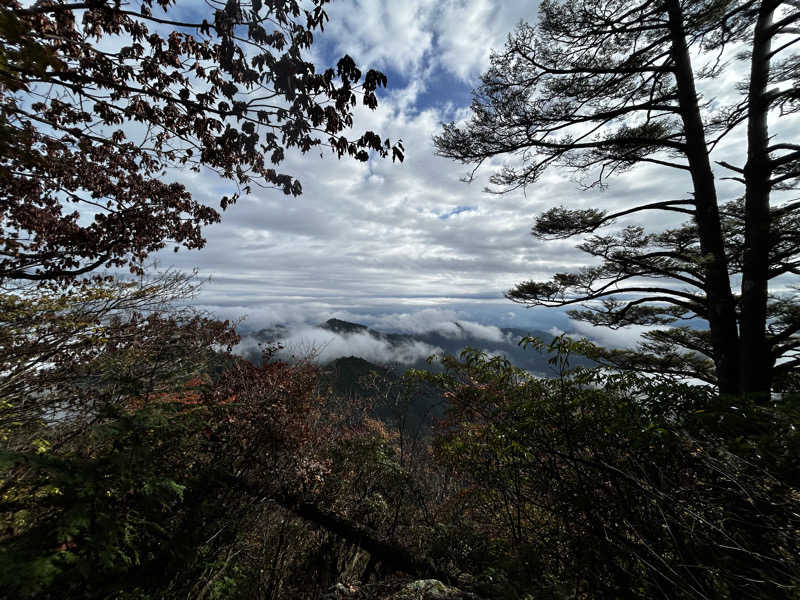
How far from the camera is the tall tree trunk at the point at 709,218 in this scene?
520cm

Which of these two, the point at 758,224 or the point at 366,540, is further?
the point at 366,540

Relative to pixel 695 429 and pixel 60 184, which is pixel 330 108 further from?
pixel 60 184

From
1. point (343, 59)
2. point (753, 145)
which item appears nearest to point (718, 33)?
point (753, 145)

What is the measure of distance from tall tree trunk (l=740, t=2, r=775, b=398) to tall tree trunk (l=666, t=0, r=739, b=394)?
0.38m

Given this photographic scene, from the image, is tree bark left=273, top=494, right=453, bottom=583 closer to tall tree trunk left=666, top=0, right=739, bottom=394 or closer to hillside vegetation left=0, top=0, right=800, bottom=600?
hillside vegetation left=0, top=0, right=800, bottom=600

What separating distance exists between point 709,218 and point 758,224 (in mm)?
660

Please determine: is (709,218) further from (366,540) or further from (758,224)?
(366,540)

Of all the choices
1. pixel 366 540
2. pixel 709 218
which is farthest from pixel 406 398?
pixel 709 218

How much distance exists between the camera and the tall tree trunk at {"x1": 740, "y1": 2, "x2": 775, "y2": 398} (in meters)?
4.66

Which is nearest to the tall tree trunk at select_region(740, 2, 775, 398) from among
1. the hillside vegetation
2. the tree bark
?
the hillside vegetation

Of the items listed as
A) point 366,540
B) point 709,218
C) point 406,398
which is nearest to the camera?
point 366,540

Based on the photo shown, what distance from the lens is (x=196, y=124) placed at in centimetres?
399

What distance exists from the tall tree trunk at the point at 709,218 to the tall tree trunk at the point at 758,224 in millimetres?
376

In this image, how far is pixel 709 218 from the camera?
207 inches
